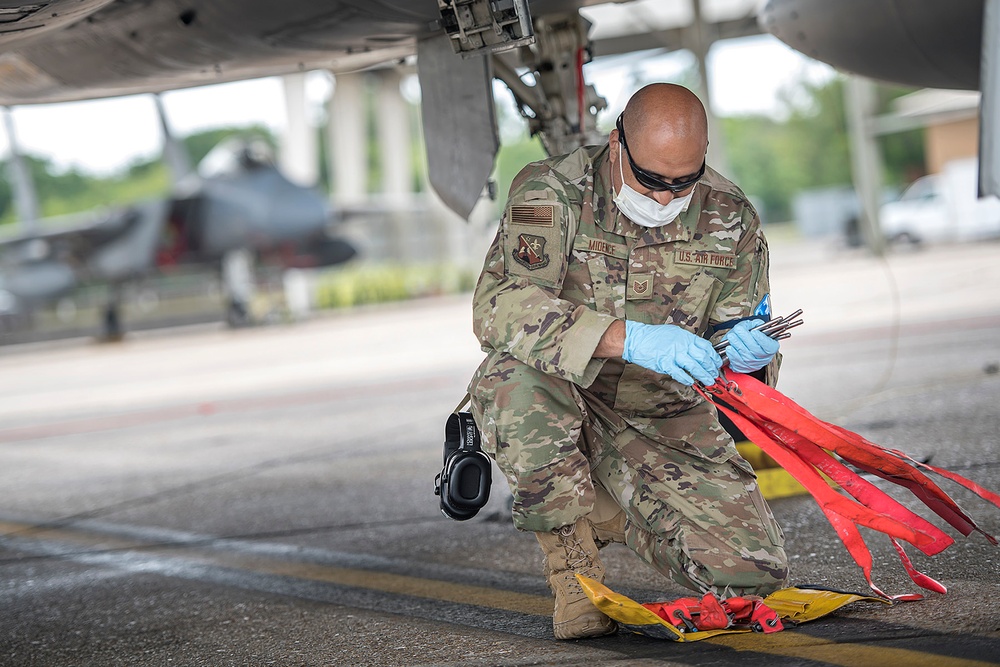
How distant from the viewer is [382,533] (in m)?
4.25

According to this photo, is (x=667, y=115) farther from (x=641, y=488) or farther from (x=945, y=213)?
(x=945, y=213)

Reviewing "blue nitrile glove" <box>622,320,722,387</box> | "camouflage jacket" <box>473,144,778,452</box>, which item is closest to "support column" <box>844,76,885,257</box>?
"camouflage jacket" <box>473,144,778,452</box>

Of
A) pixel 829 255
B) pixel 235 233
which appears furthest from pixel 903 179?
pixel 235 233

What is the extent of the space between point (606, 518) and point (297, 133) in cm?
2737

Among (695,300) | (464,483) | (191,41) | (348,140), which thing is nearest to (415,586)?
(464,483)

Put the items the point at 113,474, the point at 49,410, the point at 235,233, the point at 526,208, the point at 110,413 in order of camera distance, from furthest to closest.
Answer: the point at 235,233 → the point at 49,410 → the point at 110,413 → the point at 113,474 → the point at 526,208

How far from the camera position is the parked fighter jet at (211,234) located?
23.4m

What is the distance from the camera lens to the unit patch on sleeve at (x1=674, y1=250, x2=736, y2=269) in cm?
281

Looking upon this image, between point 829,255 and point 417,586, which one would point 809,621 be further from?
point 829,255

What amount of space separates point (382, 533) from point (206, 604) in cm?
94

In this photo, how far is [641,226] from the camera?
284 centimetres

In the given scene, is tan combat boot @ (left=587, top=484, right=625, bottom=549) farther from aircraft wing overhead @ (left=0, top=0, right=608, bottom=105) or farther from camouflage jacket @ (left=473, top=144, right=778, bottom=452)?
aircraft wing overhead @ (left=0, top=0, right=608, bottom=105)

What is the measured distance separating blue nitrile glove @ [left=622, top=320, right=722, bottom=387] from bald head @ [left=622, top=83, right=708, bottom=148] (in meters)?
0.46

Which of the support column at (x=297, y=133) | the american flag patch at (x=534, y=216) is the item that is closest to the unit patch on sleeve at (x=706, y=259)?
the american flag patch at (x=534, y=216)
